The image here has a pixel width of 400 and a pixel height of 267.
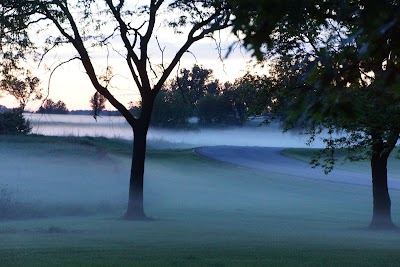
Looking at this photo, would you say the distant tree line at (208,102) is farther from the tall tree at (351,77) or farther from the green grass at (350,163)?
the green grass at (350,163)

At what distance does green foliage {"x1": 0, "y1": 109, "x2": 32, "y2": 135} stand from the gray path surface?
12.5 meters

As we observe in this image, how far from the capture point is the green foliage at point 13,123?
169 ft

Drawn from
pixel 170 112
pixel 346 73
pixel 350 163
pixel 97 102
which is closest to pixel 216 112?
pixel 170 112

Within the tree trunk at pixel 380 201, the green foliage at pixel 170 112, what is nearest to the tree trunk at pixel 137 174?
the tree trunk at pixel 380 201

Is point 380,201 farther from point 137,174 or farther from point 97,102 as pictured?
point 97,102

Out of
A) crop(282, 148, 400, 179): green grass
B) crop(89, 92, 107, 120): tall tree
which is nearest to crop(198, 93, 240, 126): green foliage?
Result: crop(282, 148, 400, 179): green grass

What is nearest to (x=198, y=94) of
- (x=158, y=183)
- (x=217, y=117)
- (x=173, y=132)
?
(x=217, y=117)

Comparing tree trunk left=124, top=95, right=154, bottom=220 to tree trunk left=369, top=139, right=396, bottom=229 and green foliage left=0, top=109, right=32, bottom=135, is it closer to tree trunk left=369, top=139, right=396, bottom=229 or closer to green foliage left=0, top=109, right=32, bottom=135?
tree trunk left=369, top=139, right=396, bottom=229

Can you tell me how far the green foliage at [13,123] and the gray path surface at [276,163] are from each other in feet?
41.1

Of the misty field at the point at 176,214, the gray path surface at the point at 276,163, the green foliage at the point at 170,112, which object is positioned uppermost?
the green foliage at the point at 170,112

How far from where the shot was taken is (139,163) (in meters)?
23.9

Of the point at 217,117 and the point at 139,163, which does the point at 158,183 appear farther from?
the point at 217,117

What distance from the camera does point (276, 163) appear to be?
5216 cm

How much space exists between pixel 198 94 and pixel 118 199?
91.5 meters
